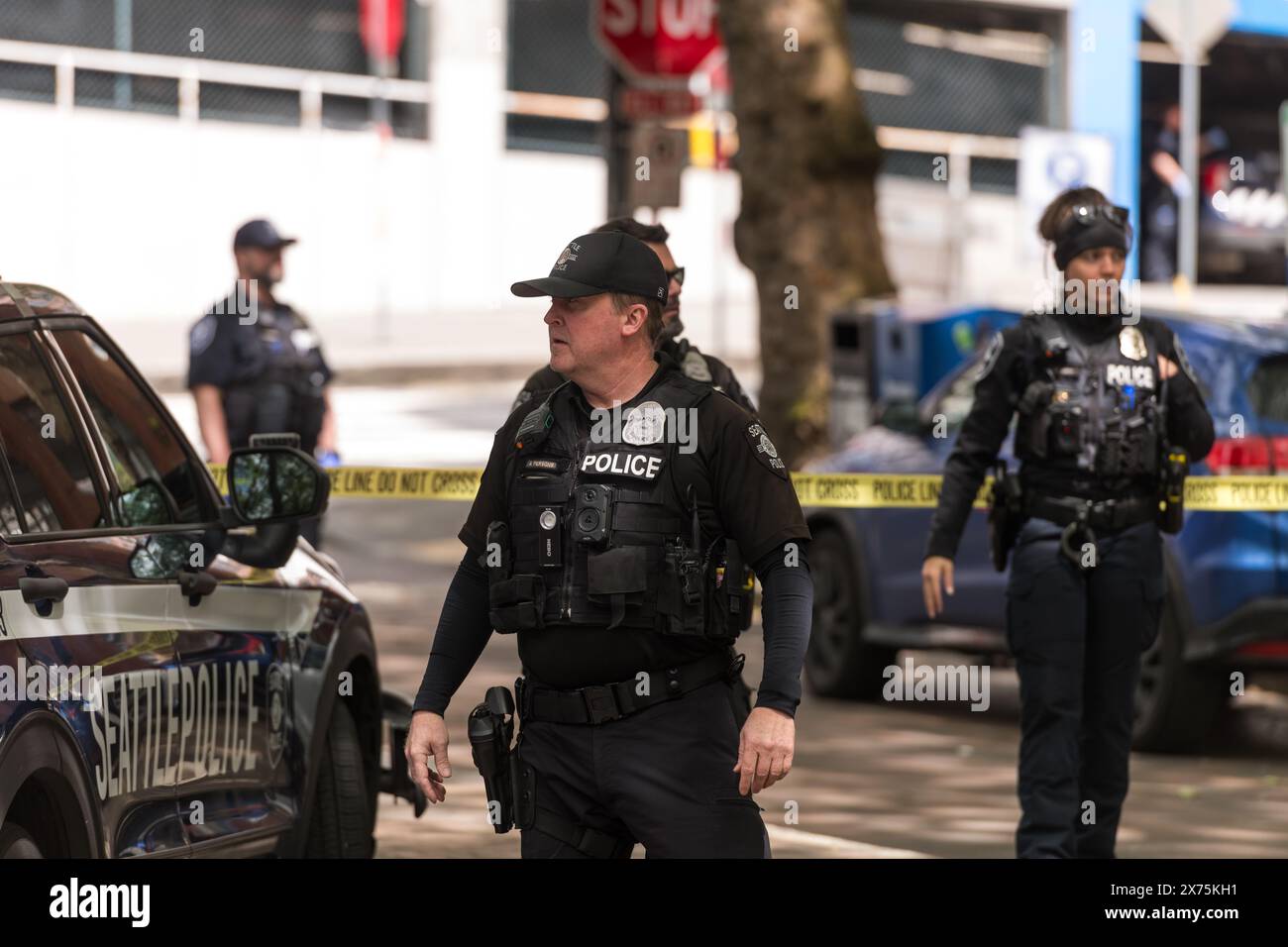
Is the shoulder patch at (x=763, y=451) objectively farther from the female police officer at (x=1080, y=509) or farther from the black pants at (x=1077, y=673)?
the black pants at (x=1077, y=673)

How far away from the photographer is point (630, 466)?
16.2 feet

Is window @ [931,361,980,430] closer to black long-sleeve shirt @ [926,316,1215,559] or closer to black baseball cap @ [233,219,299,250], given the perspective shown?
black baseball cap @ [233,219,299,250]

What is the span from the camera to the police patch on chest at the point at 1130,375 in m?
7.40

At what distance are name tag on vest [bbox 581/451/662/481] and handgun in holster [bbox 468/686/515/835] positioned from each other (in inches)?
18.6

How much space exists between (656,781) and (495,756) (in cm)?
33

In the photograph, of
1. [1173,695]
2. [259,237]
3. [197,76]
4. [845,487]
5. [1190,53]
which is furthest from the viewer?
[197,76]

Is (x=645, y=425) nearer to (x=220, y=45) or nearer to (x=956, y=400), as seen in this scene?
(x=956, y=400)

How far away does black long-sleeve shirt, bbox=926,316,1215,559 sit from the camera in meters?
7.46

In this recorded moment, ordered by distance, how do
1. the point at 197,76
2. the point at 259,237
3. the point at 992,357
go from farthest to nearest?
1. the point at 197,76
2. the point at 259,237
3. the point at 992,357

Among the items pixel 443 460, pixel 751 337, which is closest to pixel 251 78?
pixel 751 337

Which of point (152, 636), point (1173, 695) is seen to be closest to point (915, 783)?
point (1173, 695)

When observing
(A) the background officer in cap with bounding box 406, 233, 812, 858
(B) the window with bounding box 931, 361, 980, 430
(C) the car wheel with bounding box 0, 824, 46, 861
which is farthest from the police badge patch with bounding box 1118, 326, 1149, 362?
(C) the car wheel with bounding box 0, 824, 46, 861

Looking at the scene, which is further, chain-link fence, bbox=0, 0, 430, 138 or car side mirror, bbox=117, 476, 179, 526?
chain-link fence, bbox=0, 0, 430, 138

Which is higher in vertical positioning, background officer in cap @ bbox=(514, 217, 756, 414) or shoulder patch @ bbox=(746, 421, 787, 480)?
background officer in cap @ bbox=(514, 217, 756, 414)
